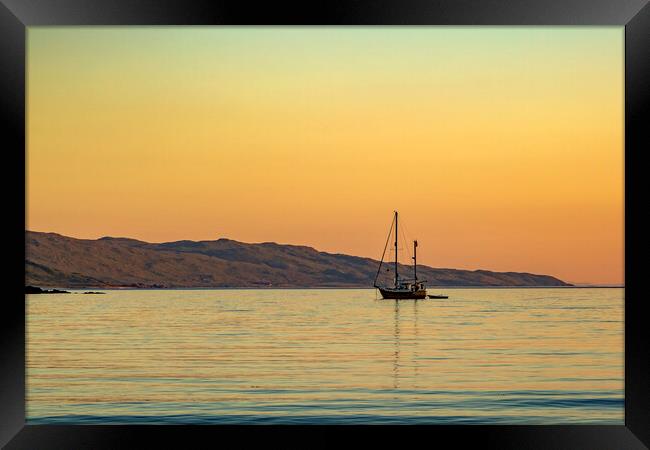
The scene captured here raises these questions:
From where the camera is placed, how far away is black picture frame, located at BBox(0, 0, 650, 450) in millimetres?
4516

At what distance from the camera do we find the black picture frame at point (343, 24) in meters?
4.52

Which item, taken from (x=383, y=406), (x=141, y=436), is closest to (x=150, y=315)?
(x=383, y=406)

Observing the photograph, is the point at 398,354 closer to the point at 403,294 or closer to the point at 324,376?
the point at 324,376

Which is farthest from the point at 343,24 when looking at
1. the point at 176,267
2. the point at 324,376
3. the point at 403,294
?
the point at 176,267

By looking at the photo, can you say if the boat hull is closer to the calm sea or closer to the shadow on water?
the shadow on water

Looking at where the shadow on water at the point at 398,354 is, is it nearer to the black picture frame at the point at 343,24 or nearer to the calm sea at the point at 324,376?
the calm sea at the point at 324,376

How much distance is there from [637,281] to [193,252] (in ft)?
400

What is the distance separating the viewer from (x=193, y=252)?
411ft

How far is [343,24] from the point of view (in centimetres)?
468

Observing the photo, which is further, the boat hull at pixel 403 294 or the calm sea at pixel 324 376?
the boat hull at pixel 403 294

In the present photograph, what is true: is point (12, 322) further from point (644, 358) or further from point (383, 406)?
point (383, 406)

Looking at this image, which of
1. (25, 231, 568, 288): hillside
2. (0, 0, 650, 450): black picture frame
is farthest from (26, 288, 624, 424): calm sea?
(25, 231, 568, 288): hillside

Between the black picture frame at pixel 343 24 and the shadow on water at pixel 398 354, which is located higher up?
the black picture frame at pixel 343 24

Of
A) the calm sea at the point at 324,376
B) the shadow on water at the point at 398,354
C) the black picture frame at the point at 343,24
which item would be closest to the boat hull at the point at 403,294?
the shadow on water at the point at 398,354
